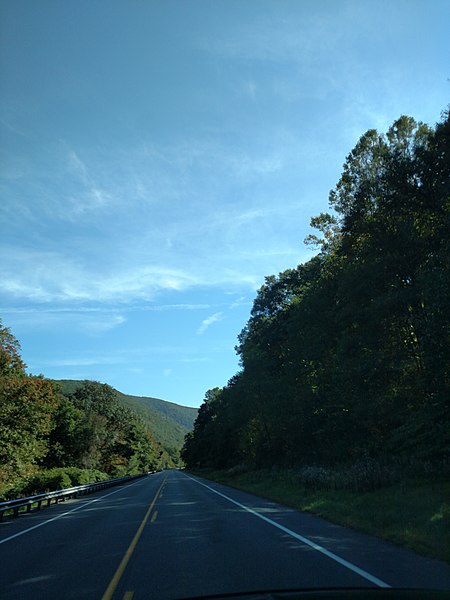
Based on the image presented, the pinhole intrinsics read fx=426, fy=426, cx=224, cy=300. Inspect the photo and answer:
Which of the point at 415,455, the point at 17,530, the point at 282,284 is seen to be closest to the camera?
the point at 17,530

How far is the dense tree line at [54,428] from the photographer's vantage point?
1364 inches

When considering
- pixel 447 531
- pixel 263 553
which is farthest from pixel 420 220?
pixel 263 553

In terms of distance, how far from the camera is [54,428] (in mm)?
56000

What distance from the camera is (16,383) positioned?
34562 mm

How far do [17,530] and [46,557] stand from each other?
19.0 feet

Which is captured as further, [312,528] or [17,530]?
[17,530]

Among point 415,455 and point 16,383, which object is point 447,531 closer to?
point 415,455

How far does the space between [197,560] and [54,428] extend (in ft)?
179

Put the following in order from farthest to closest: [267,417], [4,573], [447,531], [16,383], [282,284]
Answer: [282,284] < [267,417] < [16,383] < [447,531] < [4,573]

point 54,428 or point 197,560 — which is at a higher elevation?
point 54,428

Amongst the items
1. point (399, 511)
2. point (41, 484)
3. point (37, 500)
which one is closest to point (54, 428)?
point (41, 484)

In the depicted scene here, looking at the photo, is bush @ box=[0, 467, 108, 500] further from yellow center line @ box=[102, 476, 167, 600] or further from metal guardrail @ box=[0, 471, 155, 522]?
yellow center line @ box=[102, 476, 167, 600]

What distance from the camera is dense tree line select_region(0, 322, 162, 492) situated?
114ft

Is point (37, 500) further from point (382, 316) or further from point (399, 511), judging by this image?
point (382, 316)
